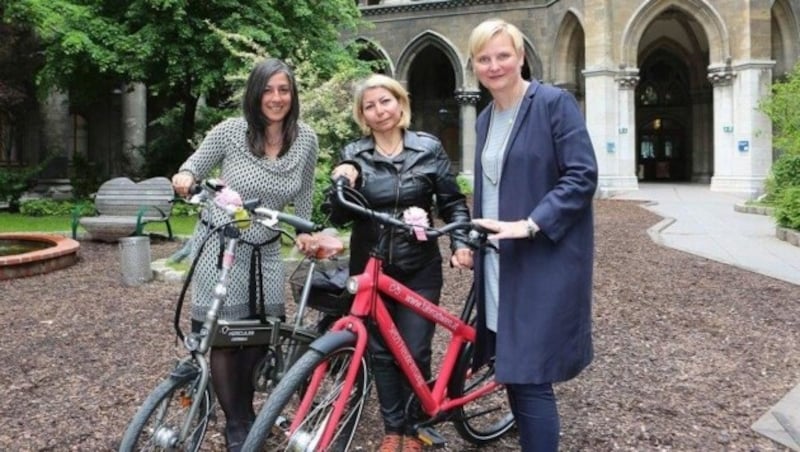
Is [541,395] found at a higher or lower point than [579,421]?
higher

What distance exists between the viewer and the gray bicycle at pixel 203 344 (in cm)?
258

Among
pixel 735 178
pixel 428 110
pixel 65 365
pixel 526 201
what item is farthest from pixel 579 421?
pixel 428 110

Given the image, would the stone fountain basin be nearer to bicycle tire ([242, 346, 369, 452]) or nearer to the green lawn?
the green lawn

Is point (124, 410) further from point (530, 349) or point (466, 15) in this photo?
point (466, 15)

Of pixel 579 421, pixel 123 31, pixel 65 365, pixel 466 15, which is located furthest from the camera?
pixel 466 15

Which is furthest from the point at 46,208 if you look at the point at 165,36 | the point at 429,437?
the point at 429,437

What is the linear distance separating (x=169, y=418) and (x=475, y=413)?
144 cm

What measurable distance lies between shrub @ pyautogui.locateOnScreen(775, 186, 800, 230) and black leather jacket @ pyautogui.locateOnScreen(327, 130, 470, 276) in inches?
373

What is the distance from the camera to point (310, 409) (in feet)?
8.37

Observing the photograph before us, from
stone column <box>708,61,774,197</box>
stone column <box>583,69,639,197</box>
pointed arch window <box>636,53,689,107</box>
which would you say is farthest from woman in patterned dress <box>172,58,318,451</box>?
pointed arch window <box>636,53,689,107</box>

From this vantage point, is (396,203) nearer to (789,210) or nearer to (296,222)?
(296,222)

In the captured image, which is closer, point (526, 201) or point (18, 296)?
point (526, 201)

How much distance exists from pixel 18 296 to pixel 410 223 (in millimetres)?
6457

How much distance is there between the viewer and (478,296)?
9.48 feet
